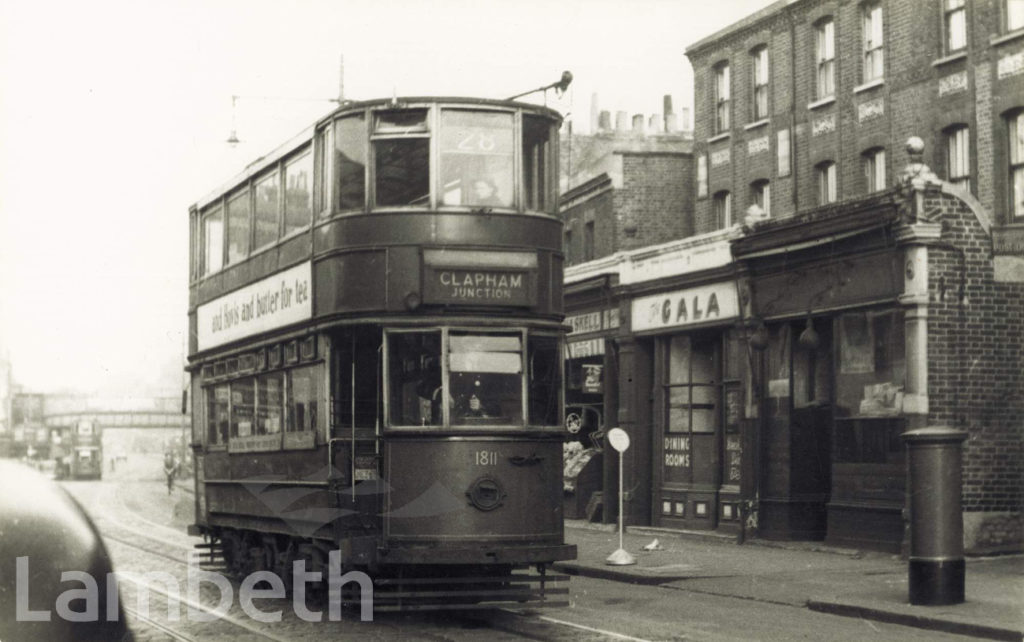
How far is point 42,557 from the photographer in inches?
86.4

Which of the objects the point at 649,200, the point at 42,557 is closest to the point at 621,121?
the point at 649,200

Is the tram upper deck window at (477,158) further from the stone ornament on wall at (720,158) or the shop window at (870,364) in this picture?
the stone ornament on wall at (720,158)

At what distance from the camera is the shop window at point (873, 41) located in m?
24.4

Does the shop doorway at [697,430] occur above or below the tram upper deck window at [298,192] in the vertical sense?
below

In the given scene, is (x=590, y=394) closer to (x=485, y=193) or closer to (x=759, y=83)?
(x=759, y=83)

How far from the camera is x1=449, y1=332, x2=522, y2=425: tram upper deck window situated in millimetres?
12898

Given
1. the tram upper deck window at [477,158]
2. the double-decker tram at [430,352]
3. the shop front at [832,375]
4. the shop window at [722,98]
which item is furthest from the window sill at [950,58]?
the tram upper deck window at [477,158]

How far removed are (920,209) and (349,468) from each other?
9.41m

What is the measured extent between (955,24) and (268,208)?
41.7 feet

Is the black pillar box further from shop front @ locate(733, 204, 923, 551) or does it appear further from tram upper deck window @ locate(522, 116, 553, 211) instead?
shop front @ locate(733, 204, 923, 551)

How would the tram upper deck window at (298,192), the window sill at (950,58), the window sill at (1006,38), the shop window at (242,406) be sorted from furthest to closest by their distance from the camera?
the window sill at (950,58), the window sill at (1006,38), the shop window at (242,406), the tram upper deck window at (298,192)

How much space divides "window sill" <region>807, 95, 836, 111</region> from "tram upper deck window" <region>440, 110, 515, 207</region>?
534 inches

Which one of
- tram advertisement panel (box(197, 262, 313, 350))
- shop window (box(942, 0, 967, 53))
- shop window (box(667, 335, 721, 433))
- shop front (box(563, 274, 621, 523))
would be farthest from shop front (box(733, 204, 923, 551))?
tram advertisement panel (box(197, 262, 313, 350))

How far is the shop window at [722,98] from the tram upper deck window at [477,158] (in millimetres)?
15805
